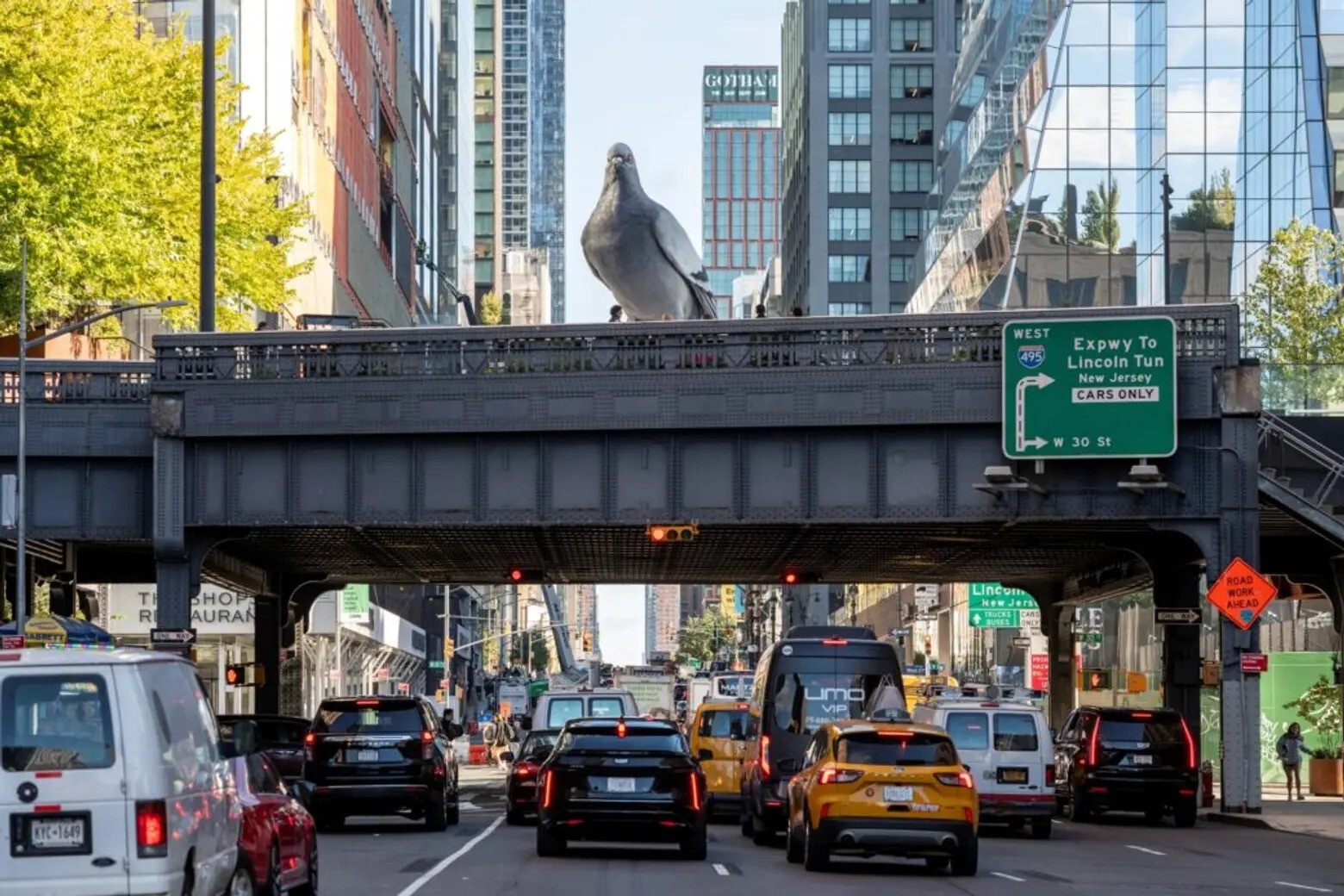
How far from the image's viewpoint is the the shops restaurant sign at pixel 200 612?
71.2 meters

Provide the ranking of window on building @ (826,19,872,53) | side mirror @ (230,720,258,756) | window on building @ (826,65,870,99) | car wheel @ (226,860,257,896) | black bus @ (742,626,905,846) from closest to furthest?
car wheel @ (226,860,257,896) < side mirror @ (230,720,258,756) < black bus @ (742,626,905,846) < window on building @ (826,65,870,99) < window on building @ (826,19,872,53)

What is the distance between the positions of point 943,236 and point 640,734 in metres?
81.8

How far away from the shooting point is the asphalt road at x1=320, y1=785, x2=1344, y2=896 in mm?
21422

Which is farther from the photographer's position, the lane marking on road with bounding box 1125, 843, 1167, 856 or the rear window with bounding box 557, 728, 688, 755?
the lane marking on road with bounding box 1125, 843, 1167, 856

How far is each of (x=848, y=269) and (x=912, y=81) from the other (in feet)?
47.2

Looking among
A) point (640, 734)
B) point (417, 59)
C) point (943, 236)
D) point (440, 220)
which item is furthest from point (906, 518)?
point (440, 220)

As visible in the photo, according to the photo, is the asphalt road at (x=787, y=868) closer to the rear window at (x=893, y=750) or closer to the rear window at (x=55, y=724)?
the rear window at (x=893, y=750)

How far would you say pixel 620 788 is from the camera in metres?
25.0

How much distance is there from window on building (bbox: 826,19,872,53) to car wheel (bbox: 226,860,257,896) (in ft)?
494

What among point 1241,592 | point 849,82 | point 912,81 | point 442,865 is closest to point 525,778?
point 442,865

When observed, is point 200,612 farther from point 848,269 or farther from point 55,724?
point 848,269

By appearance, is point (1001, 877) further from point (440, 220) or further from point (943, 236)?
point (440, 220)

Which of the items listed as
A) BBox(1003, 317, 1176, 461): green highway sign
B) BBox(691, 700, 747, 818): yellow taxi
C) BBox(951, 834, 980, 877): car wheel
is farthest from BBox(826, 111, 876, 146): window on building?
BBox(951, 834, 980, 877): car wheel

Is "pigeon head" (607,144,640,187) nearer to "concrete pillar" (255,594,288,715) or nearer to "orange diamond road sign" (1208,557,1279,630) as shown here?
"concrete pillar" (255,594,288,715)
